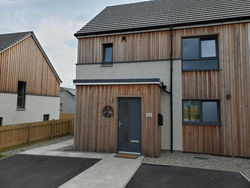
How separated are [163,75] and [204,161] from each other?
4.12 meters

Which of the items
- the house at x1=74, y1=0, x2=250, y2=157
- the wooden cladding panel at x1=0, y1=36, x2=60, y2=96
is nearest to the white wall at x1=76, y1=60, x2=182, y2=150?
the house at x1=74, y1=0, x2=250, y2=157

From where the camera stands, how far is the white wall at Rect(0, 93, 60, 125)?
10441mm

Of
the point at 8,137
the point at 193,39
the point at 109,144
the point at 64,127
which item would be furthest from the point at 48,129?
the point at 193,39

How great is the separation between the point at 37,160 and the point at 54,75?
1083 cm

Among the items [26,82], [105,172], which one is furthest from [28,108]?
Result: [105,172]

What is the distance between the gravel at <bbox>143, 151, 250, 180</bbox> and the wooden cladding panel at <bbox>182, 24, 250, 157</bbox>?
488 millimetres

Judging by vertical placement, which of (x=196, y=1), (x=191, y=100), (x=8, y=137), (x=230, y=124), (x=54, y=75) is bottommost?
(x=8, y=137)

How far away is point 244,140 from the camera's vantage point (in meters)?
6.64

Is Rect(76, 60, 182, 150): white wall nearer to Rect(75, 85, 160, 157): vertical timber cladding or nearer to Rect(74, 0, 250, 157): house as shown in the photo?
Rect(74, 0, 250, 157): house

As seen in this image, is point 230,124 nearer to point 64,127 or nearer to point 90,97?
point 90,97

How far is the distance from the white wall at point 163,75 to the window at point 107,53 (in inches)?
21.6

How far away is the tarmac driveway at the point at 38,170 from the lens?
415 centimetres

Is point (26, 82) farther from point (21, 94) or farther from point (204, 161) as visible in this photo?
point (204, 161)

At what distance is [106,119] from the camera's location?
6980 millimetres
